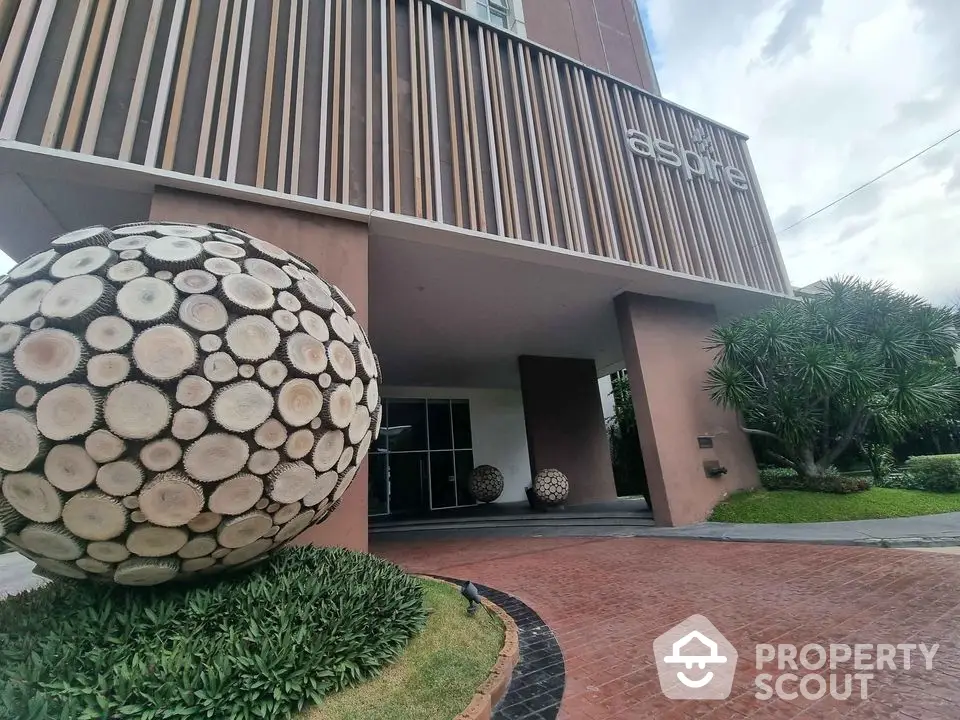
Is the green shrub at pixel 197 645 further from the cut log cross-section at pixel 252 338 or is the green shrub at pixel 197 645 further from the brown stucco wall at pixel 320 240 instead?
the brown stucco wall at pixel 320 240

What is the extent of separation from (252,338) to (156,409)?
1.90ft

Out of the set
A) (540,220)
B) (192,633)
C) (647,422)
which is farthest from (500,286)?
(192,633)

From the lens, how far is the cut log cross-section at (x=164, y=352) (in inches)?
85.1

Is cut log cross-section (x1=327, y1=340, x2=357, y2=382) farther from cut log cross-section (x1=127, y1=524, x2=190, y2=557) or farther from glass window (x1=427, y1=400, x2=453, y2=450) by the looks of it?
glass window (x1=427, y1=400, x2=453, y2=450)

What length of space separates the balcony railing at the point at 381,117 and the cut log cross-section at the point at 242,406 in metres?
4.26

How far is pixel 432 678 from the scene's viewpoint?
2498 mm

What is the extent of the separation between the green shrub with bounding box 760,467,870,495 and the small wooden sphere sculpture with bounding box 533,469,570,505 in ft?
16.0

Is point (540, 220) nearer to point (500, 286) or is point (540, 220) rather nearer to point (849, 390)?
point (500, 286)

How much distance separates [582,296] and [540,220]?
268cm

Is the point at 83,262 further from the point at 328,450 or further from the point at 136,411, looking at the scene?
the point at 328,450

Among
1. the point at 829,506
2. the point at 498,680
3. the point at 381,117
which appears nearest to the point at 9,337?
the point at 498,680

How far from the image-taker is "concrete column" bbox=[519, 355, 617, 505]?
1335 centimetres

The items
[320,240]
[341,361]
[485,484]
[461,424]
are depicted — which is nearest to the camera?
[341,361]

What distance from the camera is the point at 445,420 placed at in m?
17.2
